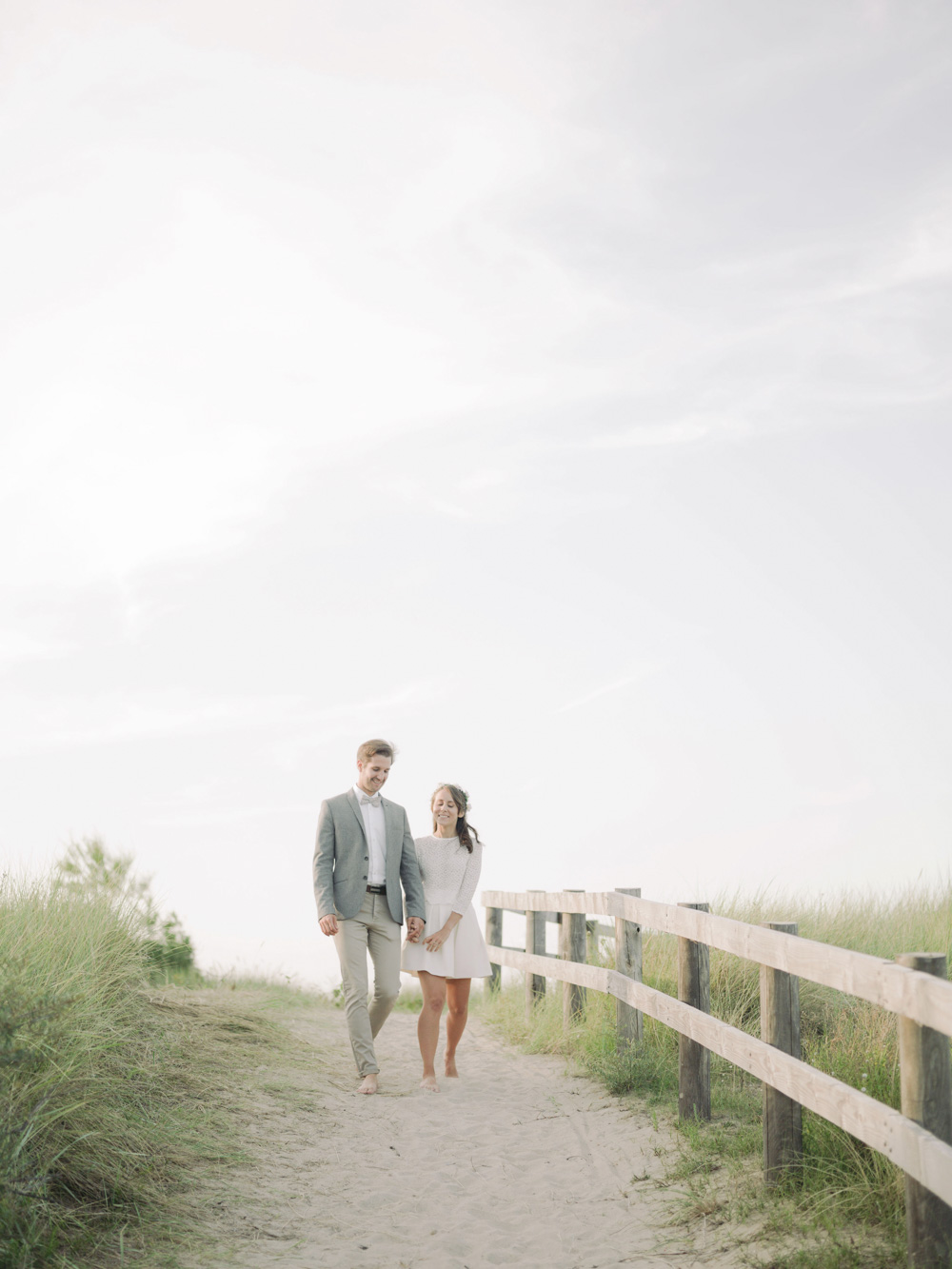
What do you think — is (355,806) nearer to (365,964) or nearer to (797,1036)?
(365,964)

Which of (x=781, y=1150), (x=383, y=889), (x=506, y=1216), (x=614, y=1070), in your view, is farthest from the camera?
(x=383, y=889)

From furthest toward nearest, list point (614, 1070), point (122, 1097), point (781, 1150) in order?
point (614, 1070)
point (122, 1097)
point (781, 1150)

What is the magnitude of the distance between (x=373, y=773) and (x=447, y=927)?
1229 mm

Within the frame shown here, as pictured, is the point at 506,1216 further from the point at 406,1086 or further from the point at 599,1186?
the point at 406,1086

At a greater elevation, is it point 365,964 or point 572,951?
point 365,964

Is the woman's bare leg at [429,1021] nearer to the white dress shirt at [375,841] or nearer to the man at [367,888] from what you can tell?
the man at [367,888]

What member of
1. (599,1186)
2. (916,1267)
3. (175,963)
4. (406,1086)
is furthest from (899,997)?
(175,963)

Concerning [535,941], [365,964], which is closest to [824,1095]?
[365,964]

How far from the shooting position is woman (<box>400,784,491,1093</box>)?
7.67 meters

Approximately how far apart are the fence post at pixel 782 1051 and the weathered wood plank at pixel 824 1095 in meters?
0.08

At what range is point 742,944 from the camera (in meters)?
5.23

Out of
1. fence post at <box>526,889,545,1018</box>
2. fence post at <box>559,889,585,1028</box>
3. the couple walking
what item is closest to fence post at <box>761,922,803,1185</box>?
the couple walking

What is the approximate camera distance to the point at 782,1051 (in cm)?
485

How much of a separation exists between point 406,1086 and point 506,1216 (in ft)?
9.35
